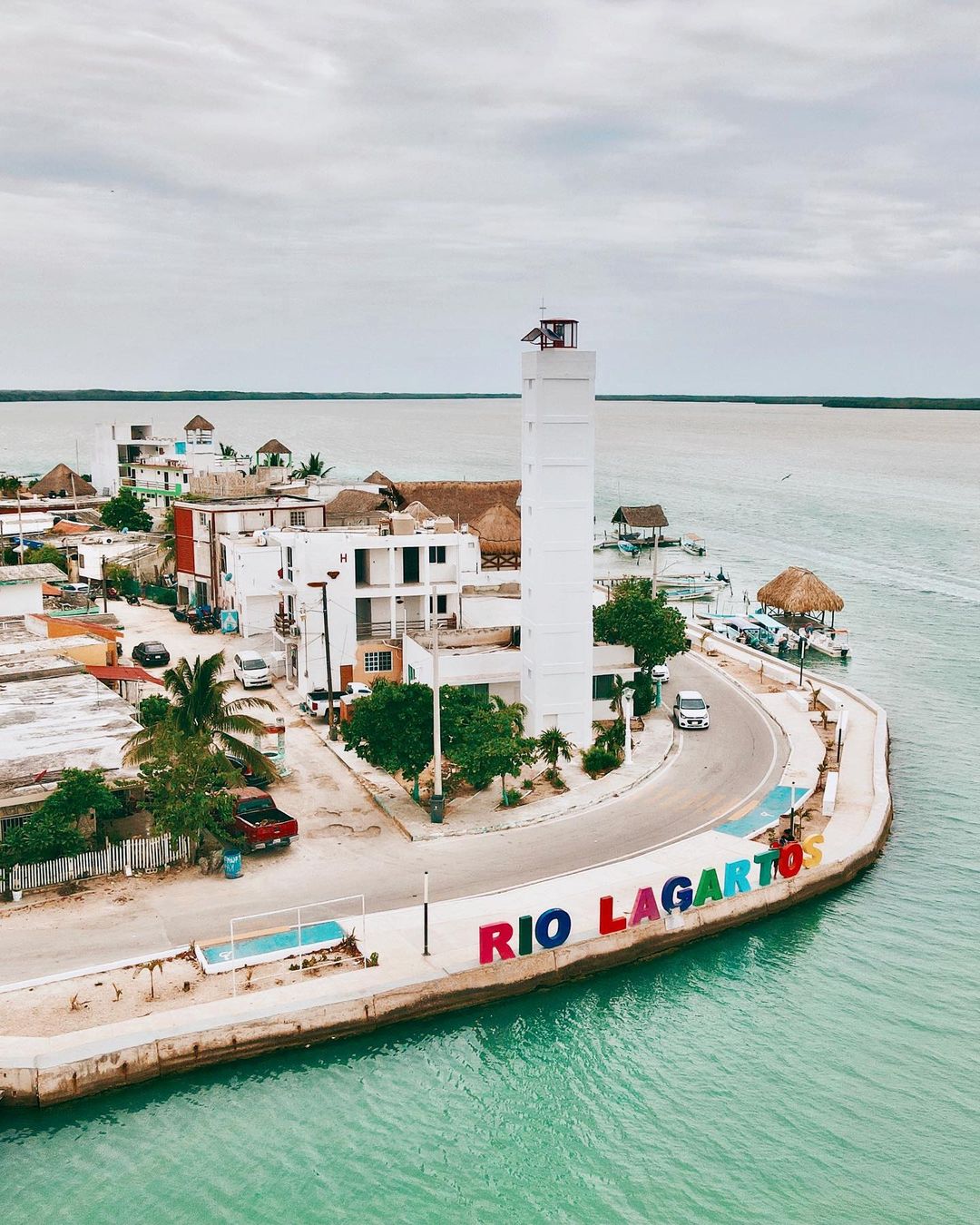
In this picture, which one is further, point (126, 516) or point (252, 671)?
point (126, 516)

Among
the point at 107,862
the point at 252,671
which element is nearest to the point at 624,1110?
the point at 107,862

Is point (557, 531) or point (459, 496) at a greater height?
point (557, 531)

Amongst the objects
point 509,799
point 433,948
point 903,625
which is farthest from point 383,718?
point 903,625

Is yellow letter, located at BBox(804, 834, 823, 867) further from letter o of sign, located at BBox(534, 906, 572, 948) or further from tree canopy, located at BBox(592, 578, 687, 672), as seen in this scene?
tree canopy, located at BBox(592, 578, 687, 672)

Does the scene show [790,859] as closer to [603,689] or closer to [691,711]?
[691,711]

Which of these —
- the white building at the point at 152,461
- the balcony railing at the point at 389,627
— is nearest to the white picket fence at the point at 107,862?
the balcony railing at the point at 389,627

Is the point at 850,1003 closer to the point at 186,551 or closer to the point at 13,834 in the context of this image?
the point at 13,834

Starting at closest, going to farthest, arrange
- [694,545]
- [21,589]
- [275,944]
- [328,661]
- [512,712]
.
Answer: [275,944]
[512,712]
[328,661]
[21,589]
[694,545]

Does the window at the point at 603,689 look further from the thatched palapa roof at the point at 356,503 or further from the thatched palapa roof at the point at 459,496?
the thatched palapa roof at the point at 459,496
